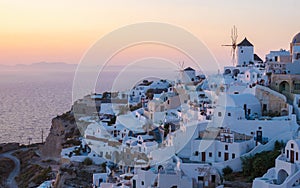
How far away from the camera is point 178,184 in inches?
615

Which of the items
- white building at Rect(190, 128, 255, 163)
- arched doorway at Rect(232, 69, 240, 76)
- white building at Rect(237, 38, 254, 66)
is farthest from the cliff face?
white building at Rect(190, 128, 255, 163)

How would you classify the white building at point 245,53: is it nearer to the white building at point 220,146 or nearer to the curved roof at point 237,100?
the curved roof at point 237,100

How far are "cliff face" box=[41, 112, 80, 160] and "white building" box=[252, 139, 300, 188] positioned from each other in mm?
18251

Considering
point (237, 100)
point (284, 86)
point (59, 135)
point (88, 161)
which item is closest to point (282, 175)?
point (237, 100)

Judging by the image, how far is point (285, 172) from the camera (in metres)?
14.3

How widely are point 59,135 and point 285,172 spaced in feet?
75.0

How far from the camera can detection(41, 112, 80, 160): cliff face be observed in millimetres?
32487

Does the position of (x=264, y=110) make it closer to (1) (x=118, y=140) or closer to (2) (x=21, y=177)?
(1) (x=118, y=140)

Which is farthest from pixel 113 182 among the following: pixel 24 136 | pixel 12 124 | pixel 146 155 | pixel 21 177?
pixel 12 124

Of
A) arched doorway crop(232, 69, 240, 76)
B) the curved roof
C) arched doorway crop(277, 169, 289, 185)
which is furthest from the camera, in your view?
arched doorway crop(232, 69, 240, 76)

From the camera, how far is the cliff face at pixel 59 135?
32487 millimetres

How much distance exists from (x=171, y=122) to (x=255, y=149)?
5.76 metres

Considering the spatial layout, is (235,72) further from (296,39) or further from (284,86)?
(284,86)

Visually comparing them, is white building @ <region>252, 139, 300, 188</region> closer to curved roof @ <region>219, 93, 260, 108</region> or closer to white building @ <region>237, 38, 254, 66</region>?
curved roof @ <region>219, 93, 260, 108</region>
